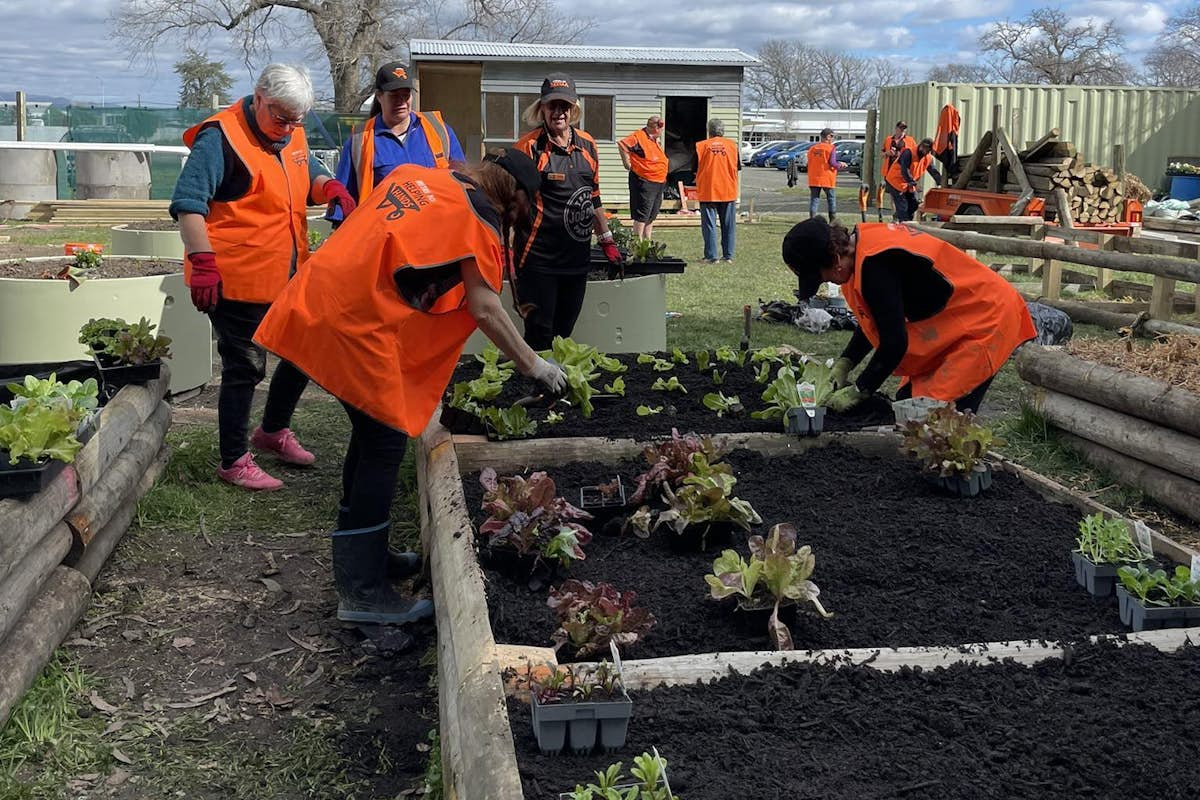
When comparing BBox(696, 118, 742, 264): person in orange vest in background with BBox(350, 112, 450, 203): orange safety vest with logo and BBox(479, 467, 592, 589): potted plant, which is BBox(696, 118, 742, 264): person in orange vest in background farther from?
BBox(479, 467, 592, 589): potted plant

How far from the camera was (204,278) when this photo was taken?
15.7ft

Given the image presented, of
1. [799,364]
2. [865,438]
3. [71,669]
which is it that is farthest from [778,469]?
[71,669]

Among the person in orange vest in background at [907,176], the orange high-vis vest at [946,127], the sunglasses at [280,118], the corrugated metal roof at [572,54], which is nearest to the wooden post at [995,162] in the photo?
the orange high-vis vest at [946,127]

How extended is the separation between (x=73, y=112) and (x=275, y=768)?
29.0m

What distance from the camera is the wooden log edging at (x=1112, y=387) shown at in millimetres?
5035

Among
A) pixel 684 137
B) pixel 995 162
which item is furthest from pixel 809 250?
pixel 684 137

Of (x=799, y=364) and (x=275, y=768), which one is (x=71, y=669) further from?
(x=799, y=364)

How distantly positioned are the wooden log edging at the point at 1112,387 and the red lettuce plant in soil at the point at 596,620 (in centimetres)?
326

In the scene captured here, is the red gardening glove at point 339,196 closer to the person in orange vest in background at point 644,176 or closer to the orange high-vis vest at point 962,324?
the orange high-vis vest at point 962,324

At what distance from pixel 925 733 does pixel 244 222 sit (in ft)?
12.4

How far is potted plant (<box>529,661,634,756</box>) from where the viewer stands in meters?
2.38

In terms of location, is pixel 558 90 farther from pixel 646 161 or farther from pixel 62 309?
pixel 646 161

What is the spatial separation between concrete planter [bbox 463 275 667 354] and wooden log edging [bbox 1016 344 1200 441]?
234cm

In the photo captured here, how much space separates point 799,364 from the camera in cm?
589
